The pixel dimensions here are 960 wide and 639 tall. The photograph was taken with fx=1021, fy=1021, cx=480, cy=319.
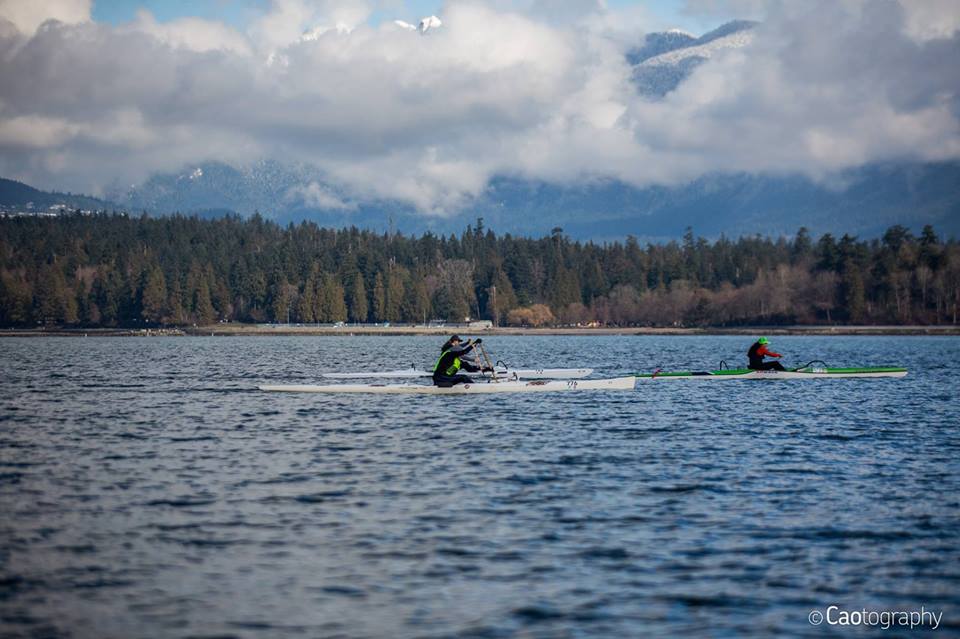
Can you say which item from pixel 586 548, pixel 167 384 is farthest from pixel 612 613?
pixel 167 384

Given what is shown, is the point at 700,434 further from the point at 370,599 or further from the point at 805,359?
the point at 805,359

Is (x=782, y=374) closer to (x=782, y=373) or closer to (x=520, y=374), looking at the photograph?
(x=782, y=373)

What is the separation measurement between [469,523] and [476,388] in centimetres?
2691

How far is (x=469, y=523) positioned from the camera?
68.8ft

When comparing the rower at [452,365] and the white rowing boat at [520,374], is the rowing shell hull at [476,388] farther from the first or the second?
the white rowing boat at [520,374]

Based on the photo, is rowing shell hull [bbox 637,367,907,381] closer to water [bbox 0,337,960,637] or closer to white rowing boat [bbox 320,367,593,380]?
white rowing boat [bbox 320,367,593,380]

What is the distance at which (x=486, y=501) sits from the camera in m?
23.2

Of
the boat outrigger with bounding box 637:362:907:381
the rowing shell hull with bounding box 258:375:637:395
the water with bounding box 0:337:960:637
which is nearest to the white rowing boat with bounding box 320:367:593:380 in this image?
the rowing shell hull with bounding box 258:375:637:395

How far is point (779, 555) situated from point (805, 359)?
83.4 metres

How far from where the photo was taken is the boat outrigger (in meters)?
56.1

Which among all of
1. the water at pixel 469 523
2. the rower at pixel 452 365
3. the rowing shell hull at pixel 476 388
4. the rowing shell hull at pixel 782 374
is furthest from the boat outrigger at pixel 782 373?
the water at pixel 469 523

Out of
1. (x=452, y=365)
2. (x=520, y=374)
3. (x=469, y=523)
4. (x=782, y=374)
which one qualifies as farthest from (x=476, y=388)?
(x=469, y=523)

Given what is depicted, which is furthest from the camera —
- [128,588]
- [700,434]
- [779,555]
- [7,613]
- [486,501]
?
[700,434]

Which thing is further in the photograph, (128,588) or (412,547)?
(412,547)
